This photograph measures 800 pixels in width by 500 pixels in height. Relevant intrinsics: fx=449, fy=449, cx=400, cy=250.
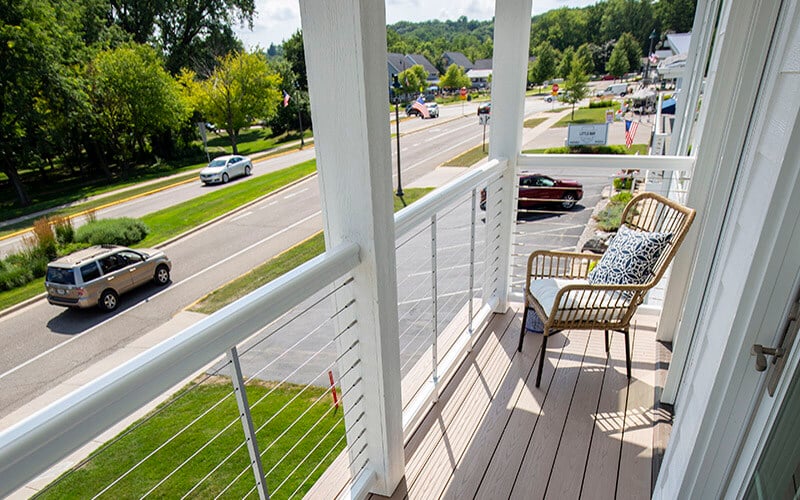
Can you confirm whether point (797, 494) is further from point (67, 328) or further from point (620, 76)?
point (620, 76)

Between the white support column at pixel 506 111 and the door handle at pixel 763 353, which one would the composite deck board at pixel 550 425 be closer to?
the white support column at pixel 506 111

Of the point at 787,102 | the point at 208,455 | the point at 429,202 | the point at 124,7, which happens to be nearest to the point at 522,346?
the point at 429,202

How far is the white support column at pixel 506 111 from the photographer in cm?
212

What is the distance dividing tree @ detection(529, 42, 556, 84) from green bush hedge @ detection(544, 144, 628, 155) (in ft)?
1.27

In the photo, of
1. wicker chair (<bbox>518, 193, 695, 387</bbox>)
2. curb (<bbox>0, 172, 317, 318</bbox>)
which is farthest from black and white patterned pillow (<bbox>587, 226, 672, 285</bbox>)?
curb (<bbox>0, 172, 317, 318</bbox>)

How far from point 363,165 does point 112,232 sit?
1.90 feet

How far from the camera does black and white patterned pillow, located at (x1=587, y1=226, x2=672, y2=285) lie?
1895 millimetres

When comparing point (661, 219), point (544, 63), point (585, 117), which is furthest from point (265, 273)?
point (585, 117)

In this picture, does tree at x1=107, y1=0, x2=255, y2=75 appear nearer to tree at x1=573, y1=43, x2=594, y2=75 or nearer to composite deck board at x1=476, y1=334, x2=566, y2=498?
composite deck board at x1=476, y1=334, x2=566, y2=498

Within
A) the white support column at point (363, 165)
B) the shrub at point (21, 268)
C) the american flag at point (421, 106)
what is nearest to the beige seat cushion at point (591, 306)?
the white support column at point (363, 165)

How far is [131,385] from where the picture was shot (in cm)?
64

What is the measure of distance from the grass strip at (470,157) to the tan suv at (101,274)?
1261 mm

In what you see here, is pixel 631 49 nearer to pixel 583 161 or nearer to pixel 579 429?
pixel 583 161

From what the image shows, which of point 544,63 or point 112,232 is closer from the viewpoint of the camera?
point 112,232
